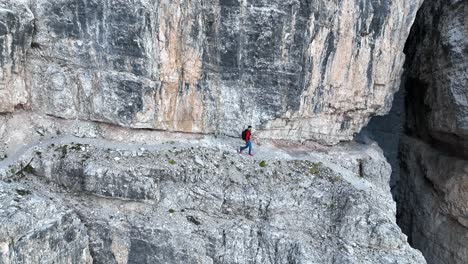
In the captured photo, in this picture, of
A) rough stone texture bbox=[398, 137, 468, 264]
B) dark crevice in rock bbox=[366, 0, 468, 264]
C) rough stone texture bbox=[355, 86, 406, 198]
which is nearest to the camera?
dark crevice in rock bbox=[366, 0, 468, 264]

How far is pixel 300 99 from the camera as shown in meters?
20.9

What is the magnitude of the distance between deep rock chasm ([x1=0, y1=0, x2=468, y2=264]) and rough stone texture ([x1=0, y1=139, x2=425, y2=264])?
0.22 feet

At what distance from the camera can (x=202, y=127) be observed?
21.0 m

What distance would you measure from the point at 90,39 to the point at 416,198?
2310cm

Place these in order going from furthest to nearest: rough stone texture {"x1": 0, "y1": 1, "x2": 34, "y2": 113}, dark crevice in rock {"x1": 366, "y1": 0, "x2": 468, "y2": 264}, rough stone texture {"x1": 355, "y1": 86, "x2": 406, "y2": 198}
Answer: rough stone texture {"x1": 355, "y1": 86, "x2": 406, "y2": 198} → dark crevice in rock {"x1": 366, "y1": 0, "x2": 468, "y2": 264} → rough stone texture {"x1": 0, "y1": 1, "x2": 34, "y2": 113}

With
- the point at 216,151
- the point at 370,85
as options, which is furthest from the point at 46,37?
the point at 370,85

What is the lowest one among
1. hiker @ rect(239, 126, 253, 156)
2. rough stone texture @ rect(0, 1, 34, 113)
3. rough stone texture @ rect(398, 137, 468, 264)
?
rough stone texture @ rect(398, 137, 468, 264)

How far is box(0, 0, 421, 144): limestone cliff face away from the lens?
58.9 feet

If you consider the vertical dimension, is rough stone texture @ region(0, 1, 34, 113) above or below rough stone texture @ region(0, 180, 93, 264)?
above

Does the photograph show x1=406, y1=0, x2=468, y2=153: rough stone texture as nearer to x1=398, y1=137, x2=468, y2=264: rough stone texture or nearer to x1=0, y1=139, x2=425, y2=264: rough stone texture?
x1=398, y1=137, x2=468, y2=264: rough stone texture

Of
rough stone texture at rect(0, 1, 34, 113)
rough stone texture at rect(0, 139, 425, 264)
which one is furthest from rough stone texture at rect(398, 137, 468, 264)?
rough stone texture at rect(0, 1, 34, 113)

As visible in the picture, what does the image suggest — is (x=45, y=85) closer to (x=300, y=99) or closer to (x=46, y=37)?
(x=46, y=37)

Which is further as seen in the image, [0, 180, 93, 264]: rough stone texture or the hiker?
the hiker

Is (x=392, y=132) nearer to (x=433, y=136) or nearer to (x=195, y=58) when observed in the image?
(x=433, y=136)
